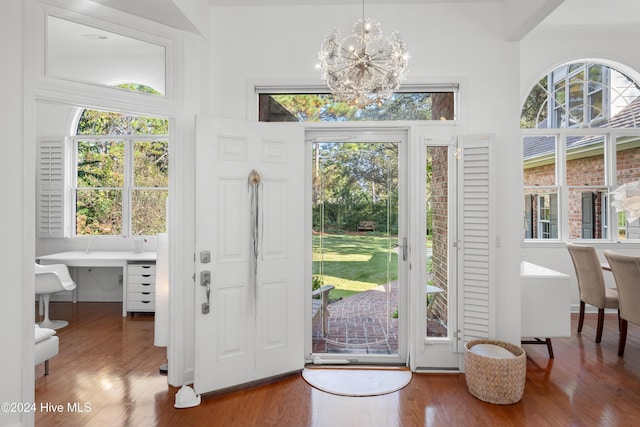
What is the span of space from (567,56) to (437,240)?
3555 mm

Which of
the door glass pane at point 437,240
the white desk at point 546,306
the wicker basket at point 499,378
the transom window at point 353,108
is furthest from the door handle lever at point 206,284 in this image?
the white desk at point 546,306

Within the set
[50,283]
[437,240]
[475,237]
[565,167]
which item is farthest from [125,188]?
[565,167]

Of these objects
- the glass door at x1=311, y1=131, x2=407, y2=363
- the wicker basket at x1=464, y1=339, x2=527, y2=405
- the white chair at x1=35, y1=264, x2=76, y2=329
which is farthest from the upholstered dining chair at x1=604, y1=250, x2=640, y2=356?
the white chair at x1=35, y1=264, x2=76, y2=329

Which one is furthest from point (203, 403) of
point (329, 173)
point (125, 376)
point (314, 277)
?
point (329, 173)

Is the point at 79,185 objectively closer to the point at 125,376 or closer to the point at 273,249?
the point at 125,376

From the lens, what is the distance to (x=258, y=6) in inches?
130

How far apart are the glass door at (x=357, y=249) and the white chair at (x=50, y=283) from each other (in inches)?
122

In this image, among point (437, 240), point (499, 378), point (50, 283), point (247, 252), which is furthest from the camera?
point (50, 283)

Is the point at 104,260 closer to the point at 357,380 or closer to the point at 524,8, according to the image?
the point at 357,380

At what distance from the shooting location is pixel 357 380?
10.1 ft

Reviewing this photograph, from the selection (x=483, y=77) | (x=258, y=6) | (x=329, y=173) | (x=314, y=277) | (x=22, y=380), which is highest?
(x=258, y=6)

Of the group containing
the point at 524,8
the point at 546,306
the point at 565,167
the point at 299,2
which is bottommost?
the point at 546,306

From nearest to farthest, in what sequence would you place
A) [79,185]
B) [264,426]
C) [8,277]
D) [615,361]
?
[8,277]
[264,426]
[615,361]
[79,185]

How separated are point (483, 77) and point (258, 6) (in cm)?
209
